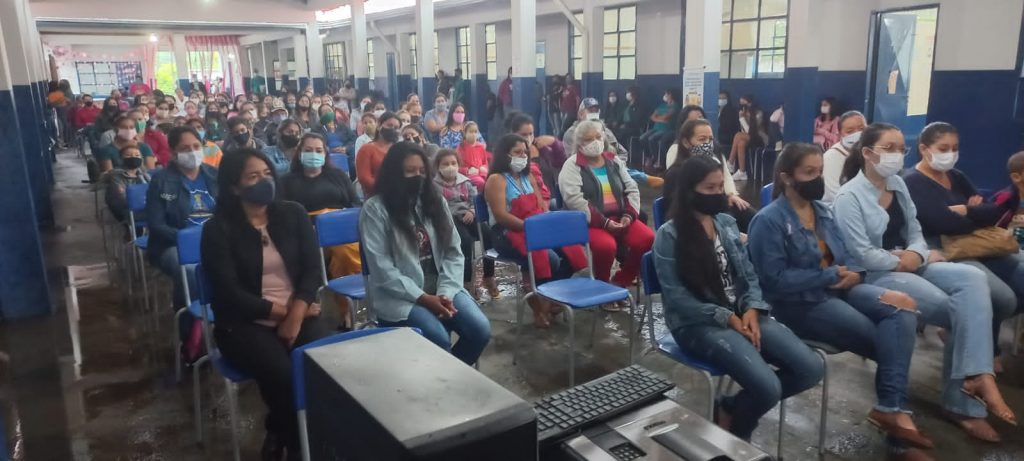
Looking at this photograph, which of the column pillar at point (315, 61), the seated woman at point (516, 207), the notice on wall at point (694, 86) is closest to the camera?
the seated woman at point (516, 207)

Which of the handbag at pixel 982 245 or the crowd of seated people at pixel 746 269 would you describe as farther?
the handbag at pixel 982 245

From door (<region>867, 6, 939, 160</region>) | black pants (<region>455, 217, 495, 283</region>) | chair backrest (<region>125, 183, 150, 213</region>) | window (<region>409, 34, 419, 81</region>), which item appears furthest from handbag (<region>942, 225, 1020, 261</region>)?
window (<region>409, 34, 419, 81</region>)

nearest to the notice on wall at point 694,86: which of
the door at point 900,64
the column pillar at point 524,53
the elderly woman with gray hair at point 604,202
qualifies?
the door at point 900,64

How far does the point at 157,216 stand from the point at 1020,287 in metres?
4.39

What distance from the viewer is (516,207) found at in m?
4.36

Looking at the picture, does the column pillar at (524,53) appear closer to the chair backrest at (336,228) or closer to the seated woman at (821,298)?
the chair backrest at (336,228)

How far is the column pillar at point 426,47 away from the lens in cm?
1187

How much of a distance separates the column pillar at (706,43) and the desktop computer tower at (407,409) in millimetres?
Answer: 7008

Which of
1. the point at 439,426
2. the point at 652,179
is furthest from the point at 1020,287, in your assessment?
the point at 439,426

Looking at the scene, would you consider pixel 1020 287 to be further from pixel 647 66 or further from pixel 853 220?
pixel 647 66

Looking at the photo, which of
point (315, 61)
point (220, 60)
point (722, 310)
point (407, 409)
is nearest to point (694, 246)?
point (722, 310)

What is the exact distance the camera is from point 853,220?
3133 mm

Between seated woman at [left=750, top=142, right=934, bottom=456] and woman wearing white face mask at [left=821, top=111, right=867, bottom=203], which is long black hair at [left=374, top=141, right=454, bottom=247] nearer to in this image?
seated woman at [left=750, top=142, right=934, bottom=456]

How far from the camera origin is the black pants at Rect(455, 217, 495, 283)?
441 centimetres
